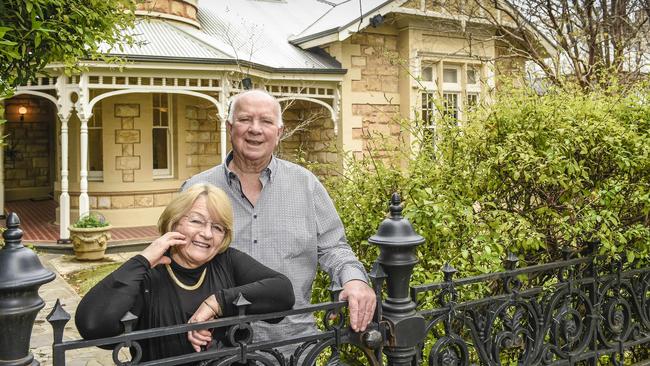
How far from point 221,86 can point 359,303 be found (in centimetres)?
1000

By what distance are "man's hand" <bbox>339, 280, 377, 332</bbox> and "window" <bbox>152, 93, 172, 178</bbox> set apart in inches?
453

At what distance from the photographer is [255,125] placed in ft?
8.32

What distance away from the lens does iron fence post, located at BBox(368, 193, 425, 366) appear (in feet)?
7.78

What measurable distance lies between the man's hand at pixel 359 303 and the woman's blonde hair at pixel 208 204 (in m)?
0.54

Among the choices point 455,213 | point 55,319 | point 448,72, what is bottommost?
point 55,319

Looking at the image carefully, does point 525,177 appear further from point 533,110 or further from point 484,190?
point 533,110

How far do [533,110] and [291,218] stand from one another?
177 cm

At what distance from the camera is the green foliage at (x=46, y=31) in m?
3.54

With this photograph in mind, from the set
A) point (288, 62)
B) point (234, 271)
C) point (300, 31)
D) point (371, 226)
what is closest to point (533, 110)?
point (371, 226)

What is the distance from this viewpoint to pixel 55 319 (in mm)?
1738

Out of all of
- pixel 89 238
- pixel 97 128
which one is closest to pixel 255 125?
pixel 89 238

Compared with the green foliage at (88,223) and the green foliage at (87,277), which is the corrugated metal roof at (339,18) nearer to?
the green foliage at (88,223)

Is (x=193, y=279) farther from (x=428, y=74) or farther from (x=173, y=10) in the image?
(x=428, y=74)

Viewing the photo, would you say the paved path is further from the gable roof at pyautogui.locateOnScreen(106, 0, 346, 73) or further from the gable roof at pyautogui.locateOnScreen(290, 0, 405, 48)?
the gable roof at pyautogui.locateOnScreen(290, 0, 405, 48)
